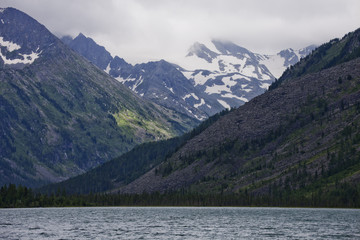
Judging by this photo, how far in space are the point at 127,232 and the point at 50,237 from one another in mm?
23352

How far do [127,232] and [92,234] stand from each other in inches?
424

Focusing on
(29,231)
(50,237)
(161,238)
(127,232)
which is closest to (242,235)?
(161,238)

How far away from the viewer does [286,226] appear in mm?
158125

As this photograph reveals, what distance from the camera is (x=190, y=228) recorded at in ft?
508

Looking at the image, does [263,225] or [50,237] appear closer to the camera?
[50,237]

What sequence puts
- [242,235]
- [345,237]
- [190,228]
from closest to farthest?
[345,237] < [242,235] < [190,228]

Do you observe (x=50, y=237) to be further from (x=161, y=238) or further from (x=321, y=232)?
(x=321, y=232)

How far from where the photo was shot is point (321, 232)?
137250mm

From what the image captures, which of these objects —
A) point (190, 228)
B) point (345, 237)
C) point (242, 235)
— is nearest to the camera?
point (345, 237)

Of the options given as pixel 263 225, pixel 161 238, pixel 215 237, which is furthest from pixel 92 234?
pixel 263 225

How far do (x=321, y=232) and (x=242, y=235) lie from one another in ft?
71.2

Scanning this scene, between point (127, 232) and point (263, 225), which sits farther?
point (263, 225)

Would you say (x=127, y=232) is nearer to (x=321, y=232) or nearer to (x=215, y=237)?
(x=215, y=237)

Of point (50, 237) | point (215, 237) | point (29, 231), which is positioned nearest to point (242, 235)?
point (215, 237)
